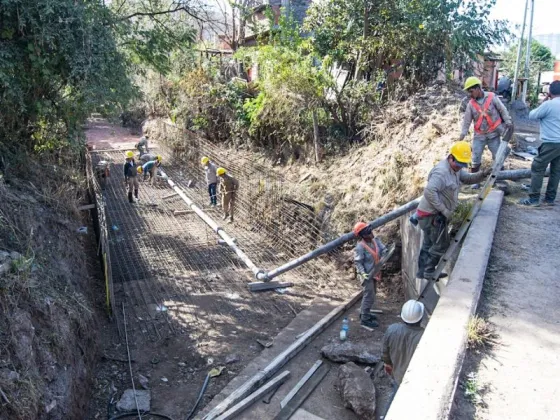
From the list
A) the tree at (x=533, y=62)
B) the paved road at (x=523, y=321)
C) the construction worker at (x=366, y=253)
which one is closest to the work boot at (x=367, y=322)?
the construction worker at (x=366, y=253)

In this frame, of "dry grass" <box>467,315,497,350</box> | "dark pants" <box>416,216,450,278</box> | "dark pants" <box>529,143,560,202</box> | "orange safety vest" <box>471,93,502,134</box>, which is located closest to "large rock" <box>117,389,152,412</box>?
"dark pants" <box>416,216,450,278</box>

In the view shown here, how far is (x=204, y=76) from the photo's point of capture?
17750mm

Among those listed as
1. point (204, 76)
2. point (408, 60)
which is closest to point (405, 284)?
point (408, 60)

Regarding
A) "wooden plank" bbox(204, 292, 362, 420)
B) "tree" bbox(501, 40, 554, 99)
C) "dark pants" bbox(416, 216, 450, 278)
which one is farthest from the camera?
"tree" bbox(501, 40, 554, 99)

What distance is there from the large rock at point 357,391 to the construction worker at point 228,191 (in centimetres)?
662

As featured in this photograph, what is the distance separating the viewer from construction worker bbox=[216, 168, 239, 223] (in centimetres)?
1117

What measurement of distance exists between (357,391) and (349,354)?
2.81ft

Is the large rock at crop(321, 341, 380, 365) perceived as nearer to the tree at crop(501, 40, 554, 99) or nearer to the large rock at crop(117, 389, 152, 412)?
the large rock at crop(117, 389, 152, 412)

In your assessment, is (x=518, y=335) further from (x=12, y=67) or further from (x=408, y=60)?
(x=408, y=60)

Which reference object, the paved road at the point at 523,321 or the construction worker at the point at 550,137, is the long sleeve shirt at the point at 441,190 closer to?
the paved road at the point at 523,321

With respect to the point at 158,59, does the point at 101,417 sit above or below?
below

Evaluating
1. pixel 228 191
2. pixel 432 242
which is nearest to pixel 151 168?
pixel 228 191

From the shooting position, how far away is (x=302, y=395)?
534 centimetres

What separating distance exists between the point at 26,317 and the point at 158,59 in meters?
7.39
